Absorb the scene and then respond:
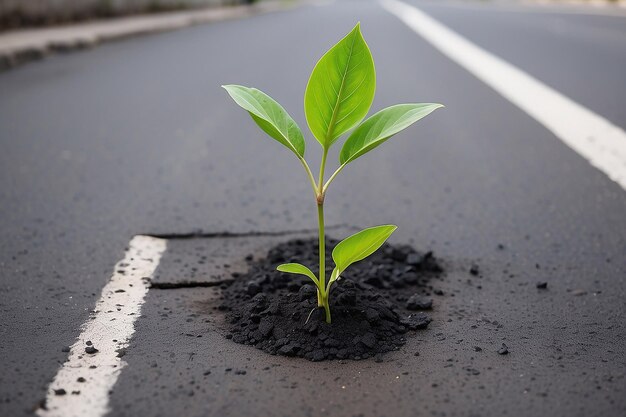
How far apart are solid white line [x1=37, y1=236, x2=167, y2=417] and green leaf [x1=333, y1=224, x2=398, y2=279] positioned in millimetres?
569

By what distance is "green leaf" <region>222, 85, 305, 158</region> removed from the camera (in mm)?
1696

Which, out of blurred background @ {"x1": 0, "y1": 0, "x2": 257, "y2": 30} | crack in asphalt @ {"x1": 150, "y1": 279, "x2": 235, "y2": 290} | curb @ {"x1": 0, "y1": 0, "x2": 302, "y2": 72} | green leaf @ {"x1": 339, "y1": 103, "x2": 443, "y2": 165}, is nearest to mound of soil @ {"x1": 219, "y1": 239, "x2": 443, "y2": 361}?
crack in asphalt @ {"x1": 150, "y1": 279, "x2": 235, "y2": 290}

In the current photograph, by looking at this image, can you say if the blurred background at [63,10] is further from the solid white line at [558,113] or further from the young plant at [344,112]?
A: the young plant at [344,112]

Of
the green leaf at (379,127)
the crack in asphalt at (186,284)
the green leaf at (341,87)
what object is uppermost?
the green leaf at (341,87)

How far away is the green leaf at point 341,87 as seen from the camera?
1.65 meters

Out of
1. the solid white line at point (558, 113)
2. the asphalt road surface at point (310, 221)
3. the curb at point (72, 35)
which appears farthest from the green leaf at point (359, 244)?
the curb at point (72, 35)

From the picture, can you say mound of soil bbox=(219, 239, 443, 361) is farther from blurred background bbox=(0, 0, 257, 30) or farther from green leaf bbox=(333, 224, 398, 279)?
Result: blurred background bbox=(0, 0, 257, 30)

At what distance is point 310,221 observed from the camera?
2873mm

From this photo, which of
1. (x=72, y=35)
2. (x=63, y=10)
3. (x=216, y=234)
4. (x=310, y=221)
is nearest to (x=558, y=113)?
(x=310, y=221)

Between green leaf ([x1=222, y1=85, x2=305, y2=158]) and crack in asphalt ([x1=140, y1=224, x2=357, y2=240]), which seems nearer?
green leaf ([x1=222, y1=85, x2=305, y2=158])

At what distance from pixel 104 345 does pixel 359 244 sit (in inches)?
26.3

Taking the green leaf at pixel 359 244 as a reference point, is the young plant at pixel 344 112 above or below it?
above

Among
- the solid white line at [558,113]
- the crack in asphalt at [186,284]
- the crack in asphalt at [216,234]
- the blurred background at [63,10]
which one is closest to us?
the crack in asphalt at [186,284]

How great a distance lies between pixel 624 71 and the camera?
23.1 feet
